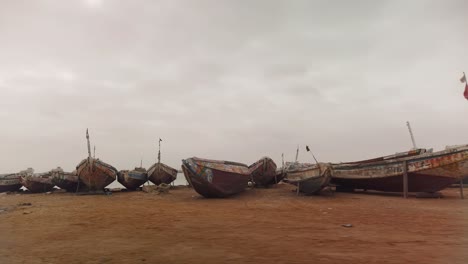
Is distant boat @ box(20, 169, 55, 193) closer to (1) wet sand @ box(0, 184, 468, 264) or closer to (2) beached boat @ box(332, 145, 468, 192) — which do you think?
(1) wet sand @ box(0, 184, 468, 264)

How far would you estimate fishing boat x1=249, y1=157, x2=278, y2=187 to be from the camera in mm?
23703

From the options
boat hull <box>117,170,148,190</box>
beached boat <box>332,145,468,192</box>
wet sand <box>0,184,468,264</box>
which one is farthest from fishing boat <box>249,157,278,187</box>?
wet sand <box>0,184,468,264</box>

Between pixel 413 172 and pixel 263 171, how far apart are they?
11.1 metres

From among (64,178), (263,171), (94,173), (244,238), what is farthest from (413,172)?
(64,178)

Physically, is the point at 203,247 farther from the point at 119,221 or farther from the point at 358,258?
the point at 119,221

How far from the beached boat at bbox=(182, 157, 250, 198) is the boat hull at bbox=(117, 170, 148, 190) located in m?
11.9

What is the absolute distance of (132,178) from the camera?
88.8ft

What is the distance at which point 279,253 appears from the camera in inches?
203

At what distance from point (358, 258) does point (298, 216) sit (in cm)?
520

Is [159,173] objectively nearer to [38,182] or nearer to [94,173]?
Answer: [94,173]

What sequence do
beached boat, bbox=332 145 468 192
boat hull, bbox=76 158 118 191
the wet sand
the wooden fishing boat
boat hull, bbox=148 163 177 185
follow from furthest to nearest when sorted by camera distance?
boat hull, bbox=148 163 177 185 < the wooden fishing boat < boat hull, bbox=76 158 118 191 < beached boat, bbox=332 145 468 192 < the wet sand

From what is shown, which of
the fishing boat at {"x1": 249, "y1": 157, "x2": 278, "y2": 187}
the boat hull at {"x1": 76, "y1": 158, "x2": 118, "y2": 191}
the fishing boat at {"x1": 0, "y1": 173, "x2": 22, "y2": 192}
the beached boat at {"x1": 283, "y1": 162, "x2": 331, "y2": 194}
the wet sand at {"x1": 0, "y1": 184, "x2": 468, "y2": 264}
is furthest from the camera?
the fishing boat at {"x1": 0, "y1": 173, "x2": 22, "y2": 192}

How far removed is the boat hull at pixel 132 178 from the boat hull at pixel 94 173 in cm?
341

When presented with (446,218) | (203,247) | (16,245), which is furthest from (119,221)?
(446,218)
